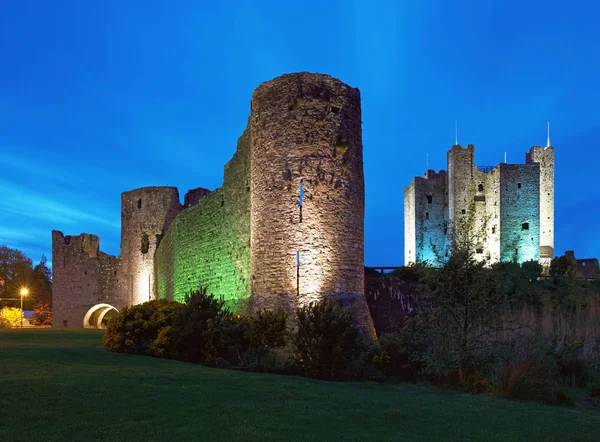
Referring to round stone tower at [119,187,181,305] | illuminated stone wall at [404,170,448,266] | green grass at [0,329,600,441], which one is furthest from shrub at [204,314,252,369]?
illuminated stone wall at [404,170,448,266]

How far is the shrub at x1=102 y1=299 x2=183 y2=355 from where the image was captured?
563 inches

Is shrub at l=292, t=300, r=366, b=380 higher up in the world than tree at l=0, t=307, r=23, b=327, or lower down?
higher up

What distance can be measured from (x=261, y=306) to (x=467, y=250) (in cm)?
575

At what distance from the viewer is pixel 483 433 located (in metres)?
6.65

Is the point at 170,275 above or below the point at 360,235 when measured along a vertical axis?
below

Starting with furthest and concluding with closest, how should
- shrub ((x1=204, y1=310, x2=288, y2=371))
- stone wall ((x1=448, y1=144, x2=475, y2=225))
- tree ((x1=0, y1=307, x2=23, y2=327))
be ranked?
stone wall ((x1=448, y1=144, x2=475, y2=225))
tree ((x1=0, y1=307, x2=23, y2=327))
shrub ((x1=204, y1=310, x2=288, y2=371))

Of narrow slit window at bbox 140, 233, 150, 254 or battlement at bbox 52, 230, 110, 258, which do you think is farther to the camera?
battlement at bbox 52, 230, 110, 258

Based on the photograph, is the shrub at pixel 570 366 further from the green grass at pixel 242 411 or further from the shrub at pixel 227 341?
the shrub at pixel 227 341

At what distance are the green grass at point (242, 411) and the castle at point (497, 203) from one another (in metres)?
32.2

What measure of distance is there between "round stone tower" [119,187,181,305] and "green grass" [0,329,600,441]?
22088 mm

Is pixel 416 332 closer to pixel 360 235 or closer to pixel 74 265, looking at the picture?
pixel 360 235

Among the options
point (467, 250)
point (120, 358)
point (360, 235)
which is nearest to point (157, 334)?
point (120, 358)

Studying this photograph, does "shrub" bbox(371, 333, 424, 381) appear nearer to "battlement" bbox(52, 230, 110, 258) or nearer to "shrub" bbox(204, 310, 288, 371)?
"shrub" bbox(204, 310, 288, 371)

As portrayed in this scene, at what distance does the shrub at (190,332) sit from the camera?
1305cm
